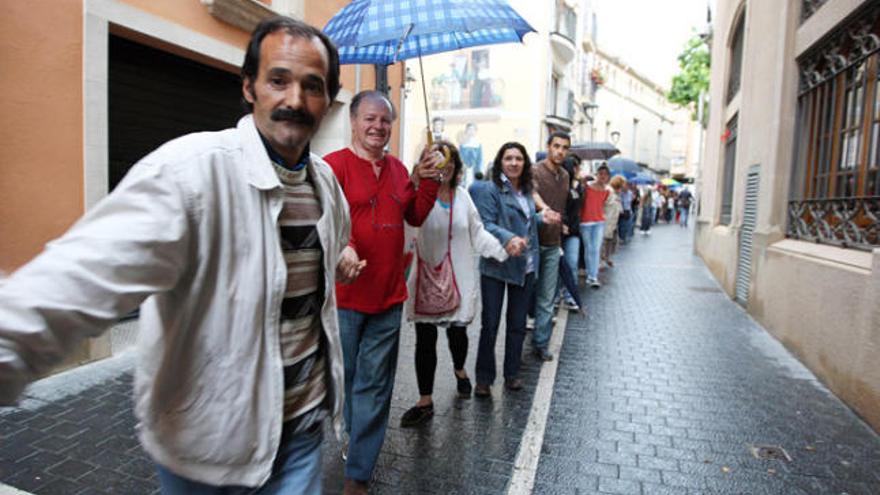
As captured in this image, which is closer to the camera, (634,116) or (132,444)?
(132,444)

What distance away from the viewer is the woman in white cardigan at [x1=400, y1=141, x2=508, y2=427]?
4.04 metres

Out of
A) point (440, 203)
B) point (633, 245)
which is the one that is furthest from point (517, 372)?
point (633, 245)

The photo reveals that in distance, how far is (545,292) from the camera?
18.4 ft

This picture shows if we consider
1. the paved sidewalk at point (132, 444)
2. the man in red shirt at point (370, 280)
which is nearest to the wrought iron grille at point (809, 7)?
the paved sidewalk at point (132, 444)

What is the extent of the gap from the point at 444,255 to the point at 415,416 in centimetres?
112

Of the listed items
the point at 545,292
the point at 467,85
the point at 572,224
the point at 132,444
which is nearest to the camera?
the point at 132,444

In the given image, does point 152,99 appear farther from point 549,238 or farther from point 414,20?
point 549,238

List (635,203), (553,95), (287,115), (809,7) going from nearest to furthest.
Result: (287,115) < (809,7) < (635,203) < (553,95)

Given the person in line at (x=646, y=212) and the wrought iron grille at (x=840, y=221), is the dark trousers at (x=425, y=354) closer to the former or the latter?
the wrought iron grille at (x=840, y=221)

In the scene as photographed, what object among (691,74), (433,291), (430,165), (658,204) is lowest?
(433,291)

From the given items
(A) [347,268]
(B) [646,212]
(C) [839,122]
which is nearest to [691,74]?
→ (B) [646,212]

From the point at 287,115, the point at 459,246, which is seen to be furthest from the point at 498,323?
the point at 287,115

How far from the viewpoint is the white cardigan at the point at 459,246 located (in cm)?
403

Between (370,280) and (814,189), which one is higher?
(814,189)
